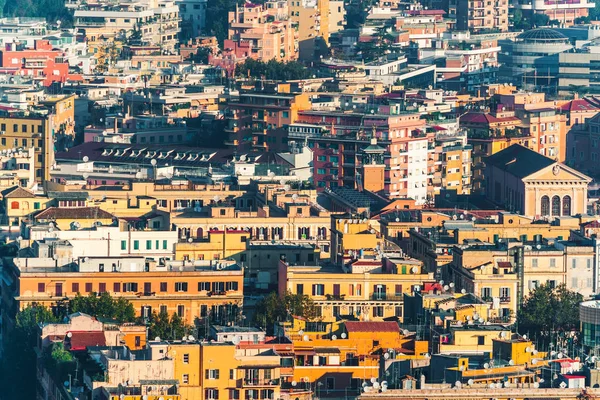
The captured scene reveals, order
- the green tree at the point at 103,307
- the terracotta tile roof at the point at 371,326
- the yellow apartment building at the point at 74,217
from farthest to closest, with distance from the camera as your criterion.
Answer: the yellow apartment building at the point at 74,217 → the green tree at the point at 103,307 → the terracotta tile roof at the point at 371,326

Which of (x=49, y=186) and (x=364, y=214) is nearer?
(x=364, y=214)

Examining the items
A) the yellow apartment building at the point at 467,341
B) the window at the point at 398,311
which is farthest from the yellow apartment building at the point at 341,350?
the window at the point at 398,311

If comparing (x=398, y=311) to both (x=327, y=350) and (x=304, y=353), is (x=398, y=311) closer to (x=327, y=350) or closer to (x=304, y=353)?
(x=327, y=350)

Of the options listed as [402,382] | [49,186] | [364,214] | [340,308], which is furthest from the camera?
[49,186]

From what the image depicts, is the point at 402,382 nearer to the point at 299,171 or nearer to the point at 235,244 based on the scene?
the point at 235,244

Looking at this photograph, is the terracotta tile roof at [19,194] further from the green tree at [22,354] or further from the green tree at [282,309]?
the green tree at [282,309]

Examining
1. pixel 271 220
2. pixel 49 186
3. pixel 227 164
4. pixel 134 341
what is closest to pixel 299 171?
pixel 227 164

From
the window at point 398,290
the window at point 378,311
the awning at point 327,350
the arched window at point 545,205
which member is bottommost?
the arched window at point 545,205

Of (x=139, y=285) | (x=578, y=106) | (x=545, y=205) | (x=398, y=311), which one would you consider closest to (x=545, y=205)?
(x=545, y=205)
